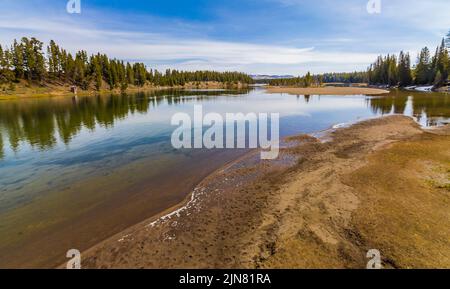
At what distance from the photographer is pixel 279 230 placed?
25.9 ft

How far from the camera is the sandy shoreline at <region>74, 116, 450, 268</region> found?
21.5 feet

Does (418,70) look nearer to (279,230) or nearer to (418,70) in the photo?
(418,70)

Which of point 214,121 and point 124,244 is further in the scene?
point 214,121

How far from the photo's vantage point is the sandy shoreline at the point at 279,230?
6555 mm

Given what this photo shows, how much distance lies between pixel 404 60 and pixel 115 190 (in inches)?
5837

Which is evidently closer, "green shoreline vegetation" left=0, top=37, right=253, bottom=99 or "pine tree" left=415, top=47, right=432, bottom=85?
A: "green shoreline vegetation" left=0, top=37, right=253, bottom=99

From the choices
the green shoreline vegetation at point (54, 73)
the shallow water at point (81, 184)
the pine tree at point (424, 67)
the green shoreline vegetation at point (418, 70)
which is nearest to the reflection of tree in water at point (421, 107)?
the shallow water at point (81, 184)

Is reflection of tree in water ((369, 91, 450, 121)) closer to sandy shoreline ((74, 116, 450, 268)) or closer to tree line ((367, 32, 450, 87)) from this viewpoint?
sandy shoreline ((74, 116, 450, 268))

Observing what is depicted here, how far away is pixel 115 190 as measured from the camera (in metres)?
12.2

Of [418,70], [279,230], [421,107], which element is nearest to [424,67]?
[418,70]

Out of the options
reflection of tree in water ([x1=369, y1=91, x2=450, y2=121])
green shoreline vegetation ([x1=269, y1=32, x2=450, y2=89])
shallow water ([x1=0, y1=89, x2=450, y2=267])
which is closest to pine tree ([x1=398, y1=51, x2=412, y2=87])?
green shoreline vegetation ([x1=269, y1=32, x2=450, y2=89])
